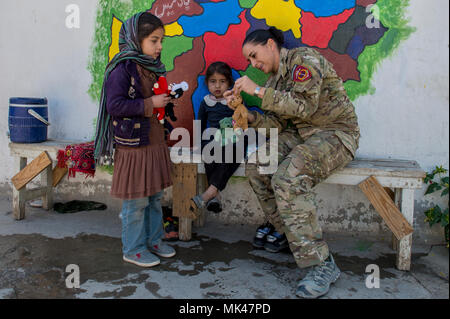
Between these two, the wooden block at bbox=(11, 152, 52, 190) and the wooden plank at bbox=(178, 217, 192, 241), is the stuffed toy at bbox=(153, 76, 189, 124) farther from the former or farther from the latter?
the wooden block at bbox=(11, 152, 52, 190)

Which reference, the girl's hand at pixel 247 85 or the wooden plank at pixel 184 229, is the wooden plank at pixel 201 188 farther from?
the girl's hand at pixel 247 85

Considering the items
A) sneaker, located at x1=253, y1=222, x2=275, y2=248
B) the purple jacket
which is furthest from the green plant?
the purple jacket

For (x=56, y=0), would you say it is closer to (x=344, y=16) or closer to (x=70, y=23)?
(x=70, y=23)

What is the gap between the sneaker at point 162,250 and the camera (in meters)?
3.10

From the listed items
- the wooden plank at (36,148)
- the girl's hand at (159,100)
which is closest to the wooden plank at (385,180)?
the girl's hand at (159,100)

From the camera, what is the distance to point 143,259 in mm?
2949

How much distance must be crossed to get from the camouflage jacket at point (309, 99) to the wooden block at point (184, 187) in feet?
2.19

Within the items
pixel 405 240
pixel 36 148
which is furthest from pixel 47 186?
pixel 405 240

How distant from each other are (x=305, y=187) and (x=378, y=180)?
69 centimetres

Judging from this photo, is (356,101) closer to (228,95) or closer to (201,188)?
(228,95)

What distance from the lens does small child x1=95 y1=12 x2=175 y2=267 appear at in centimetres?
271

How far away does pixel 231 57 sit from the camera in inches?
147
